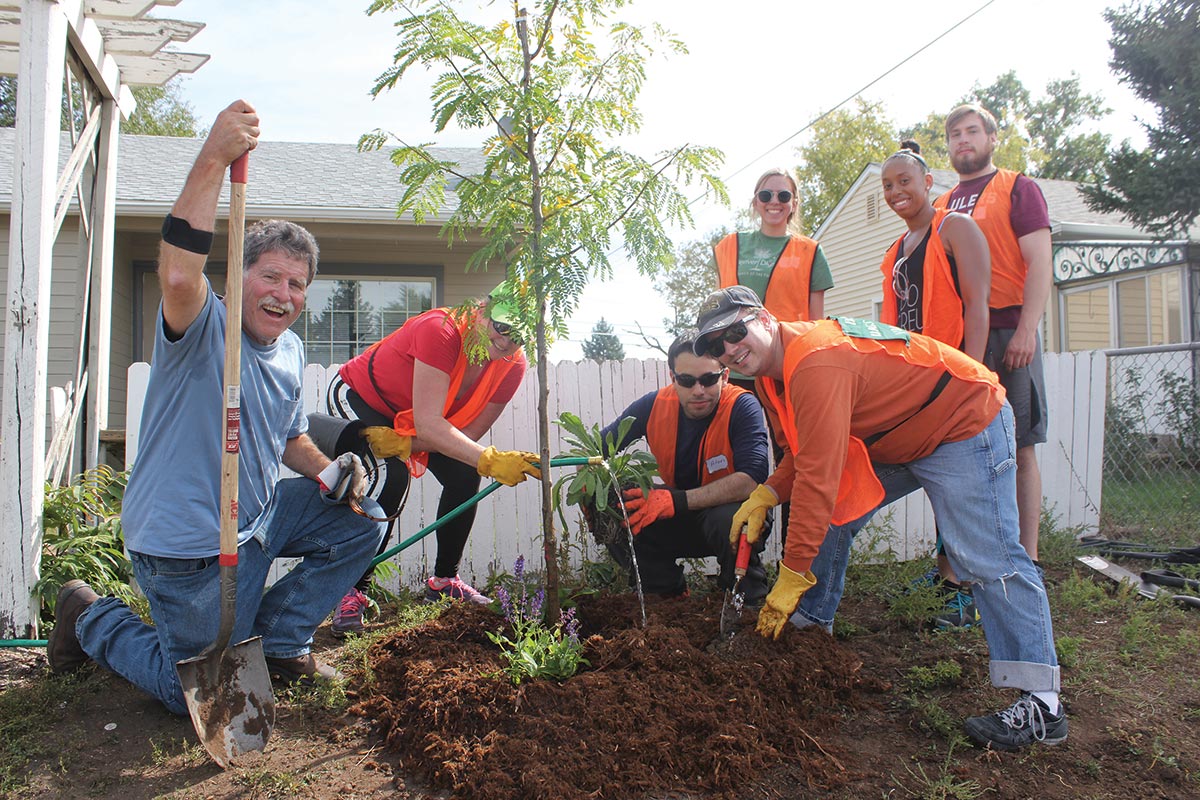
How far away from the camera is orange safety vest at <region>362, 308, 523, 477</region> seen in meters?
3.42

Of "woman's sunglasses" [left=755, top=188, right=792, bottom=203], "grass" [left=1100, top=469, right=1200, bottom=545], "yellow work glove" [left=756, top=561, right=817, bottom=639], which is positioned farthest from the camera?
"grass" [left=1100, top=469, right=1200, bottom=545]

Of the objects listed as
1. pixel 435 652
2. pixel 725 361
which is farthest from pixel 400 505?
pixel 725 361

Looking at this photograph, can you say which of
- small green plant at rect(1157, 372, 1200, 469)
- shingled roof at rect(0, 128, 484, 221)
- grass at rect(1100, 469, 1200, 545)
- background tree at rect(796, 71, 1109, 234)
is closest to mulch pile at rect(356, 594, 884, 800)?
grass at rect(1100, 469, 1200, 545)

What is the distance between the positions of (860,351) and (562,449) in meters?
2.53

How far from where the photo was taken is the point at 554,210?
2967 millimetres

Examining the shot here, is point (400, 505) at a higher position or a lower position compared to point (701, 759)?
higher

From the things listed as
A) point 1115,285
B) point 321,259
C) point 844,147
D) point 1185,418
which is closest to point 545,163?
point 321,259

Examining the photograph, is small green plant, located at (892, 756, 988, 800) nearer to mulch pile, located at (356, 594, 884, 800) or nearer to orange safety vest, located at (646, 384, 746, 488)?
mulch pile, located at (356, 594, 884, 800)

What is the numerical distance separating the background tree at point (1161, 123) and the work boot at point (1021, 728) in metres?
12.7

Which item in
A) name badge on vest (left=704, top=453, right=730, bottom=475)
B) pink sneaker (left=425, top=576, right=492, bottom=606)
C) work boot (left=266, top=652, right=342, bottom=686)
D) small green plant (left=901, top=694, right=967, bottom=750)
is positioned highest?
name badge on vest (left=704, top=453, right=730, bottom=475)

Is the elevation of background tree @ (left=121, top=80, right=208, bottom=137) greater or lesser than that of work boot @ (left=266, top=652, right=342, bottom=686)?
greater

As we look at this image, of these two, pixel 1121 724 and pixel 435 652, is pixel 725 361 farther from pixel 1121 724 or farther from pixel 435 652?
pixel 1121 724

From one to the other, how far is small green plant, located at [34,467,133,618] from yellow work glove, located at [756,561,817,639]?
279 centimetres

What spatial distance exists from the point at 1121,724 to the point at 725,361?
172cm
